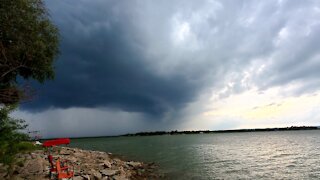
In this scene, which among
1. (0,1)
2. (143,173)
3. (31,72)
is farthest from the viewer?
(143,173)

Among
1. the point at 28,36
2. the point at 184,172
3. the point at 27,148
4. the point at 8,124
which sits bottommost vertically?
the point at 184,172

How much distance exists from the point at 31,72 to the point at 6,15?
7704 mm

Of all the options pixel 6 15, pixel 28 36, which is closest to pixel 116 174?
pixel 28 36

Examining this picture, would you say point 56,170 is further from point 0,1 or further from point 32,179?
point 0,1

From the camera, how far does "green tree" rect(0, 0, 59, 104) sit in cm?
2125

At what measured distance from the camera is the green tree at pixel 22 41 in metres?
21.2

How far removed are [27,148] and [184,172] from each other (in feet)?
65.2

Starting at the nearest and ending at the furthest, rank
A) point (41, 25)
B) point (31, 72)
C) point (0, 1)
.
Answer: point (0, 1) < point (41, 25) < point (31, 72)

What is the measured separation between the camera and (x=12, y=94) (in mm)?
22438

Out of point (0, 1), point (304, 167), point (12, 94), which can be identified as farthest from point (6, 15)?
point (304, 167)

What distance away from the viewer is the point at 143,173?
34.0m

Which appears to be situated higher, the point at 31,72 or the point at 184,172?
the point at 31,72

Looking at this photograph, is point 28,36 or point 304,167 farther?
point 304,167

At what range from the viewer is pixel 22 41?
2272 cm
